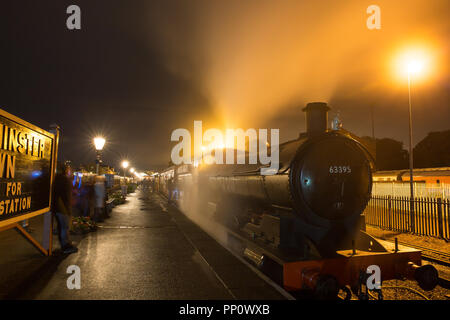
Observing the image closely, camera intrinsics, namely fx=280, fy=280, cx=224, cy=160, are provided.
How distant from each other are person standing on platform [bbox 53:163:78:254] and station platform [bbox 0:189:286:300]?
0.30 m

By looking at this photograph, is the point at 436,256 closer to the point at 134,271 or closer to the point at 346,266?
the point at 346,266

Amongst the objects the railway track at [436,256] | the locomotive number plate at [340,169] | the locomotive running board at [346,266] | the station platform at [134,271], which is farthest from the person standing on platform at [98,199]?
the railway track at [436,256]

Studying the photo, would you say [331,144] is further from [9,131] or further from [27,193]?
[27,193]

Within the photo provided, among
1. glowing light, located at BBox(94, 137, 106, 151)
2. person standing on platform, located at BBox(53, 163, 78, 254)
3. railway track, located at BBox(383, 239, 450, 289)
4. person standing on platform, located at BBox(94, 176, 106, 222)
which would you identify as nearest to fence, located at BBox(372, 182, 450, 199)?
railway track, located at BBox(383, 239, 450, 289)

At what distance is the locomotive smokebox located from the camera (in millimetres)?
5152

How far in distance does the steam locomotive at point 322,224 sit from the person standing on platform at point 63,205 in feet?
14.5

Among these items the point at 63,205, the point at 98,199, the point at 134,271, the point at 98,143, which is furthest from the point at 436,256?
the point at 98,199

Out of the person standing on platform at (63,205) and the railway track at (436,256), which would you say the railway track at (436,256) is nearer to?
the railway track at (436,256)

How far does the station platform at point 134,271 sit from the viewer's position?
434 cm

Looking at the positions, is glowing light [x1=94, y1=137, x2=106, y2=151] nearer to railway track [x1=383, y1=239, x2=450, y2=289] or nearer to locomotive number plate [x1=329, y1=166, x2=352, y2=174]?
locomotive number plate [x1=329, y1=166, x2=352, y2=174]

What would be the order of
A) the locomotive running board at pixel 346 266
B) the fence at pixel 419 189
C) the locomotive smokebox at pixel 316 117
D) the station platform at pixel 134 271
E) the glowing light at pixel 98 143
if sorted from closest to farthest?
the locomotive running board at pixel 346 266
the station platform at pixel 134 271
the locomotive smokebox at pixel 316 117
the glowing light at pixel 98 143
the fence at pixel 419 189

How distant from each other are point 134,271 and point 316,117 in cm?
453

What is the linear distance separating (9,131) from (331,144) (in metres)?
5.24

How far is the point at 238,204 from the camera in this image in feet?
23.9
